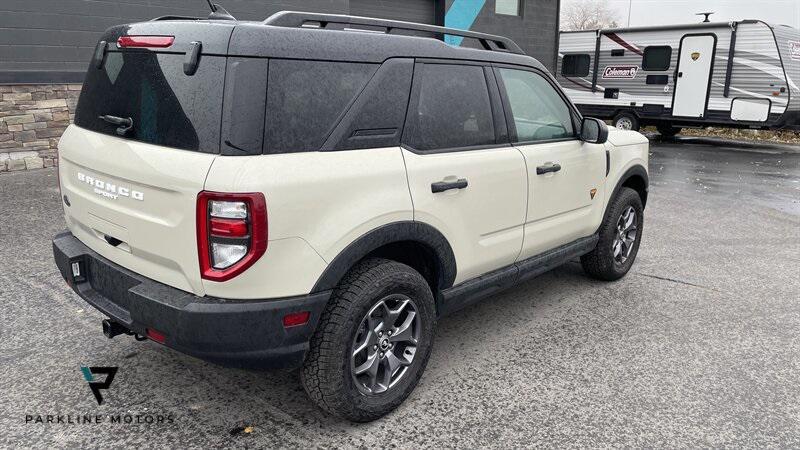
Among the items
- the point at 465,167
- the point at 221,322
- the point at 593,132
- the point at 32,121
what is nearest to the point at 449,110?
the point at 465,167

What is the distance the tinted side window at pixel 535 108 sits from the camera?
3631 millimetres

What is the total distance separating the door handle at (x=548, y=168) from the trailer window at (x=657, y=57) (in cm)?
1260

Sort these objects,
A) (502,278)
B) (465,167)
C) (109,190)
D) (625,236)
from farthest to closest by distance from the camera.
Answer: (625,236), (502,278), (465,167), (109,190)

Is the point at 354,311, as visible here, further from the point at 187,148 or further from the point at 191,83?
the point at 191,83

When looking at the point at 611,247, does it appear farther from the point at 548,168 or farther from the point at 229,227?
the point at 229,227

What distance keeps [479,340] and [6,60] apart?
8.17 metres

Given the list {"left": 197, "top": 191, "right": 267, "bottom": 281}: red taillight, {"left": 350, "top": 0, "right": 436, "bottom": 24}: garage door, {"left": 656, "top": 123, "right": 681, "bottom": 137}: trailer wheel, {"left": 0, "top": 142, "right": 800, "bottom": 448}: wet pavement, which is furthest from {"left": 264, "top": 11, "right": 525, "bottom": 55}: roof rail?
{"left": 656, "top": 123, "right": 681, "bottom": 137}: trailer wheel

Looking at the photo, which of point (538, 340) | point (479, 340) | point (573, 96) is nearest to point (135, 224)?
point (479, 340)

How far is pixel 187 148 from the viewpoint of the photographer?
95.1 inches

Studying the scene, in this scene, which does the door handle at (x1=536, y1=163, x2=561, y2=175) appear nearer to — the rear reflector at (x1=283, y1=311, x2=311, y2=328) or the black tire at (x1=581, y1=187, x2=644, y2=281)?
the black tire at (x1=581, y1=187, x2=644, y2=281)

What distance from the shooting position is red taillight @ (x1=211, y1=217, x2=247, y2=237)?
7.48 ft

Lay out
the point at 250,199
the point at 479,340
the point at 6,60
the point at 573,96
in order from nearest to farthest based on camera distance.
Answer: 1. the point at 250,199
2. the point at 479,340
3. the point at 6,60
4. the point at 573,96

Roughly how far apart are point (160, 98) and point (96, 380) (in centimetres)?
161

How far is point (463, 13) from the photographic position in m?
→ 15.1
